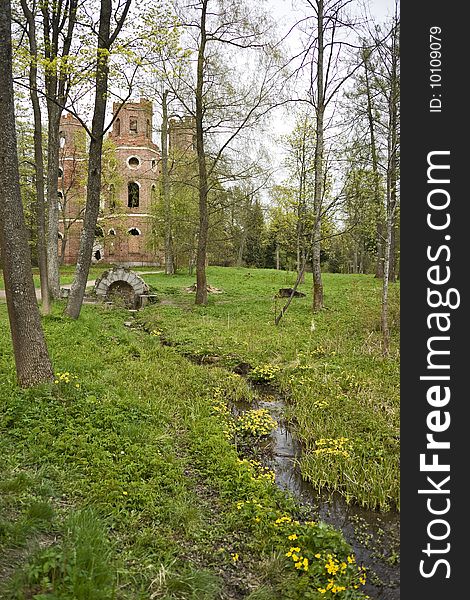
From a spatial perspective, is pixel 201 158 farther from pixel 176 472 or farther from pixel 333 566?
pixel 333 566

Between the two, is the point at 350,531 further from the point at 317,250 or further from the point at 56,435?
the point at 317,250

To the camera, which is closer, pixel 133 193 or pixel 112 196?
pixel 112 196

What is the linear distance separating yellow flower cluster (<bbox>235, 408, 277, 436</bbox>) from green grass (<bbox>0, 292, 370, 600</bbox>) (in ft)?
1.00

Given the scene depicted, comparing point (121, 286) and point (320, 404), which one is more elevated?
point (121, 286)

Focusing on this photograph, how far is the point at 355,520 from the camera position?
4.01 m

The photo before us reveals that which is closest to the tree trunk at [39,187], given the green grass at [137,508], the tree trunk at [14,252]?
the green grass at [137,508]

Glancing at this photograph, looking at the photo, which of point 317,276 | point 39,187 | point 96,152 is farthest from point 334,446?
point 39,187

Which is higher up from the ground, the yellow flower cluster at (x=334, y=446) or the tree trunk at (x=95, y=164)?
the tree trunk at (x=95, y=164)

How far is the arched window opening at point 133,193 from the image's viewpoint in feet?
123

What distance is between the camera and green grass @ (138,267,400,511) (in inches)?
186

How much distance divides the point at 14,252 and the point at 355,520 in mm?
4776

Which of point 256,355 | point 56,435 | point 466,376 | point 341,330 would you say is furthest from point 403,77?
point 341,330

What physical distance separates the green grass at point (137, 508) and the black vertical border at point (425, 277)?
3.35ft

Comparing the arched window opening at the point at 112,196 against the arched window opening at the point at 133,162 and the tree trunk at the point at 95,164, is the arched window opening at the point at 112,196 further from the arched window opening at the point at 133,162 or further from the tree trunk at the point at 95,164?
the tree trunk at the point at 95,164
